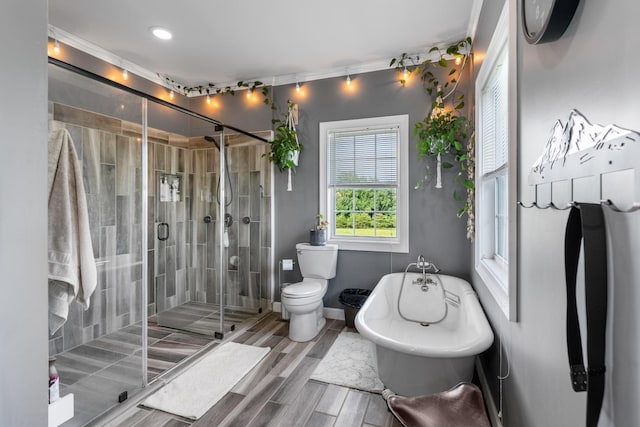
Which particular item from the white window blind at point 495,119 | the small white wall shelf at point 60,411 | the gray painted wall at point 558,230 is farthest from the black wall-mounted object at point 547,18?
the small white wall shelf at point 60,411

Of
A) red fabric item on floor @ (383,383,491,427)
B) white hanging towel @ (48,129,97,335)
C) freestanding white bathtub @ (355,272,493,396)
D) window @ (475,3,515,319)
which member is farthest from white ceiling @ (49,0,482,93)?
red fabric item on floor @ (383,383,491,427)

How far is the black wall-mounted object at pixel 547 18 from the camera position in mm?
822

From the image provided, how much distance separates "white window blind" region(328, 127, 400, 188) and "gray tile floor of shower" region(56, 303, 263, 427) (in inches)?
84.3

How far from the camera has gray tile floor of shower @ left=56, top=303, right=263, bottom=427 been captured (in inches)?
76.5

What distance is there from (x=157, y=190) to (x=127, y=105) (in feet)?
4.00

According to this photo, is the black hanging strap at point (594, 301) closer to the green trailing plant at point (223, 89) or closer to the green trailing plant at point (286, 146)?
the green trailing plant at point (286, 146)

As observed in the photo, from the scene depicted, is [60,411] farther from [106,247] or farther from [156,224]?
[156,224]

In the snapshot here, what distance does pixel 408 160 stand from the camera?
3.18 metres

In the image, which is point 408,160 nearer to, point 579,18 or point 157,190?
point 579,18

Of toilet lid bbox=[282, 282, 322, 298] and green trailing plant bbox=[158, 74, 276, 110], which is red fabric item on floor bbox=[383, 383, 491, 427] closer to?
toilet lid bbox=[282, 282, 322, 298]

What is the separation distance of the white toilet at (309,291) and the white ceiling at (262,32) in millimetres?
1979

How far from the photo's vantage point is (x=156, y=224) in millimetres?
3303

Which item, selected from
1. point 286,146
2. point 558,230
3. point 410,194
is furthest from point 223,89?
point 558,230

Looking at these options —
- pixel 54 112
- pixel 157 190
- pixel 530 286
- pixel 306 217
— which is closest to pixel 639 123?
pixel 530 286
